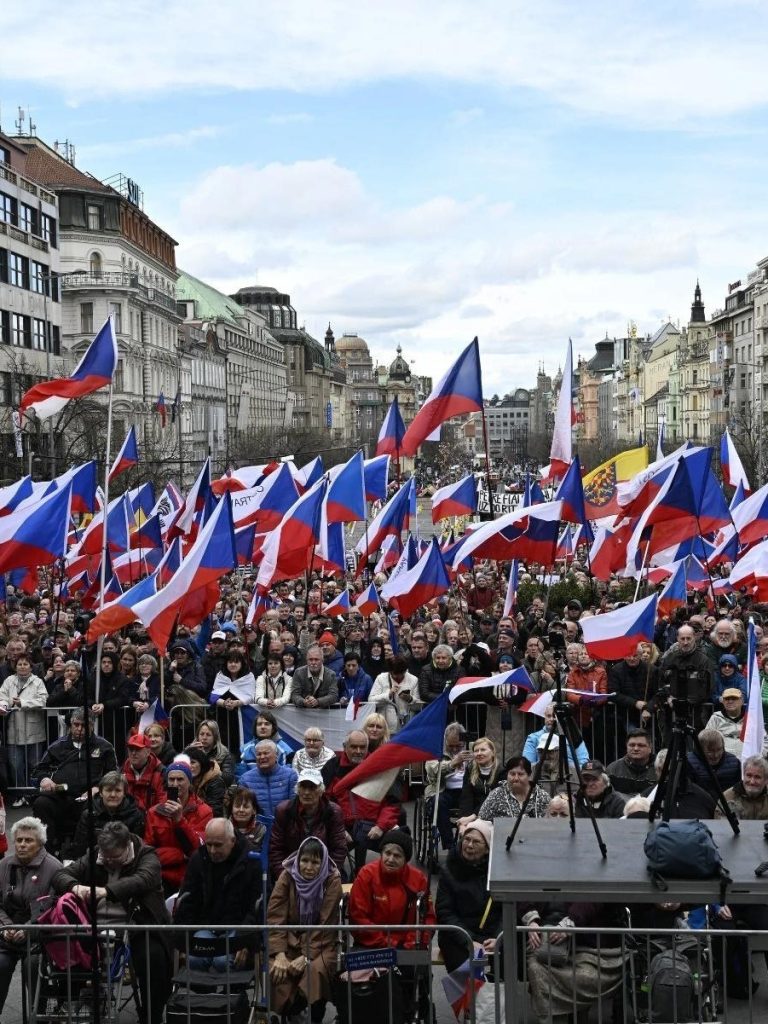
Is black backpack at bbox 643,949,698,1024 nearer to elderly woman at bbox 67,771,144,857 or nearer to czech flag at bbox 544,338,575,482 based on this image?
elderly woman at bbox 67,771,144,857

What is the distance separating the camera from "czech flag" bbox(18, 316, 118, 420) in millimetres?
15516

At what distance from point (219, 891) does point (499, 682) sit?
417 cm

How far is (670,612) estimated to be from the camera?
17.2 metres

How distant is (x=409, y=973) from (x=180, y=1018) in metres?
1.25

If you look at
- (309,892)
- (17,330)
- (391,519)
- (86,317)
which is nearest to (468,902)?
(309,892)

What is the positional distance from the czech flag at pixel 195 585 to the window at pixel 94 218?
58.5 meters

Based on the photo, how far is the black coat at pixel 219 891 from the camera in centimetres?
801

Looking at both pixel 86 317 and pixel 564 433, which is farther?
pixel 86 317

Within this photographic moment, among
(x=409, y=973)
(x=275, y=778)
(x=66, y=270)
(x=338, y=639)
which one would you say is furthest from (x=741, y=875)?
(x=66, y=270)

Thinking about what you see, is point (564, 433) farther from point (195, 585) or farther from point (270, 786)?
point (270, 786)

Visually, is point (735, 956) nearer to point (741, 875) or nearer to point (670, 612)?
point (741, 875)

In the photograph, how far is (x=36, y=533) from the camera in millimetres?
16516

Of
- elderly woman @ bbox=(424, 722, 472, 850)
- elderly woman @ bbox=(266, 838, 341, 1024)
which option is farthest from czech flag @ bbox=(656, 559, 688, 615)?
elderly woman @ bbox=(266, 838, 341, 1024)

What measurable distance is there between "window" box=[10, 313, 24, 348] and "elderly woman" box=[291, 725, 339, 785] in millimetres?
40491
